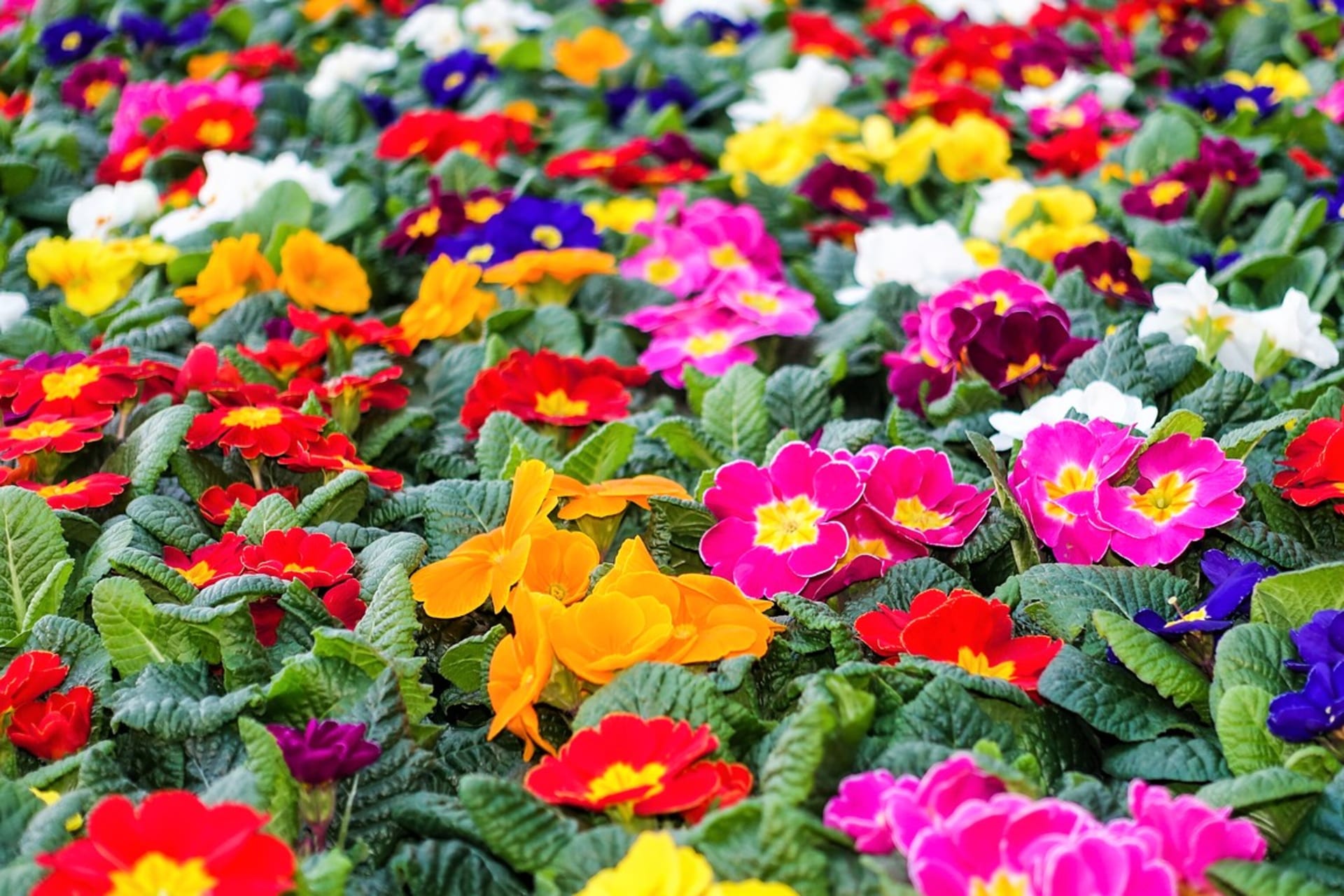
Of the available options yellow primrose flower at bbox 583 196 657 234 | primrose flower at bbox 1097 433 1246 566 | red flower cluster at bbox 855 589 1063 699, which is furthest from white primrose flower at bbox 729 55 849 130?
red flower cluster at bbox 855 589 1063 699

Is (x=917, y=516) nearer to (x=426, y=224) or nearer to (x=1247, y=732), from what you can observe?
(x=1247, y=732)

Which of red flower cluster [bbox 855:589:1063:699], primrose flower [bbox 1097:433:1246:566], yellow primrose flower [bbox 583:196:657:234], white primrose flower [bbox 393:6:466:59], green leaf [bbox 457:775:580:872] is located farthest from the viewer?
white primrose flower [bbox 393:6:466:59]

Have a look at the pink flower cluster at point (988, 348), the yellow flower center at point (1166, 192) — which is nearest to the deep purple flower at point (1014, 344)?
the pink flower cluster at point (988, 348)

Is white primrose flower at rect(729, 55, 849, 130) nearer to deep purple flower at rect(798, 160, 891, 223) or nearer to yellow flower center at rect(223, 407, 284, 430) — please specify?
deep purple flower at rect(798, 160, 891, 223)

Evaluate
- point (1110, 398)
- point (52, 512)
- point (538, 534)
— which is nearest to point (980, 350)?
point (1110, 398)

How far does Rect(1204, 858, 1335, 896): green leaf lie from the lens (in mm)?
1072

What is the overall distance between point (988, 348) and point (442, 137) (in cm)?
165

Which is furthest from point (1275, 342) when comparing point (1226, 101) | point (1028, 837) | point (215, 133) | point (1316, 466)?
point (215, 133)

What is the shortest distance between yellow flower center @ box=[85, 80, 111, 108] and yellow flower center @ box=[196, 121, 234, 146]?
0.57 m

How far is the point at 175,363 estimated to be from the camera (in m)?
2.27

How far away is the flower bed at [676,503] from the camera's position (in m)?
1.22

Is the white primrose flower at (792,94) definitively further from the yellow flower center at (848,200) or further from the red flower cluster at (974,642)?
the red flower cluster at (974,642)

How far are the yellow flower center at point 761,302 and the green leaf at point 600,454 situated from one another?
66cm

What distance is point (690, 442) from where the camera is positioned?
201 centimetres
